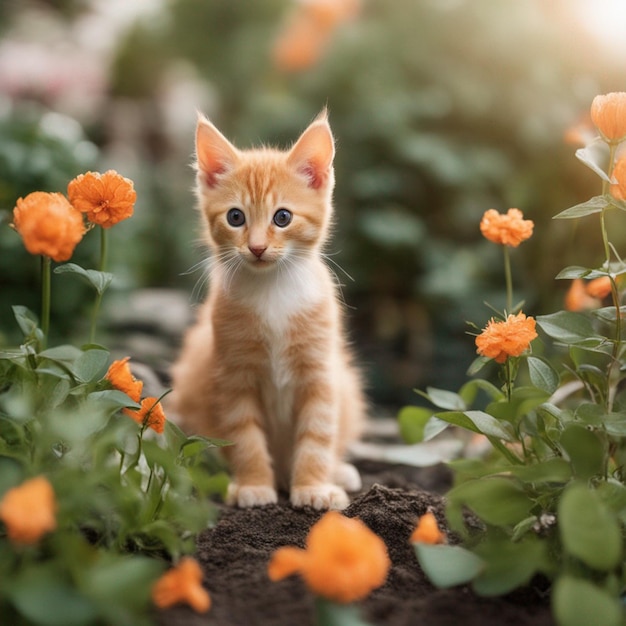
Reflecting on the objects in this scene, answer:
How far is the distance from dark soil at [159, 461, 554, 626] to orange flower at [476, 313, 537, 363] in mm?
388

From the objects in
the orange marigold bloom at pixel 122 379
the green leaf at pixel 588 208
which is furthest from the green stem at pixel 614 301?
the orange marigold bloom at pixel 122 379

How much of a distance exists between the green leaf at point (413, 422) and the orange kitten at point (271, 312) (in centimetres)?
17

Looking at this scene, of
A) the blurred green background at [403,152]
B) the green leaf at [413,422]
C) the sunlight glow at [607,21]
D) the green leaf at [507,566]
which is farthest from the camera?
the sunlight glow at [607,21]

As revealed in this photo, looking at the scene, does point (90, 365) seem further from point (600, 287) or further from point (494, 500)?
point (600, 287)

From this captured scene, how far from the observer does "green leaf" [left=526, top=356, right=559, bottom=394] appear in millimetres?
1352

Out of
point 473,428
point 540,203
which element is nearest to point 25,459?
point 473,428

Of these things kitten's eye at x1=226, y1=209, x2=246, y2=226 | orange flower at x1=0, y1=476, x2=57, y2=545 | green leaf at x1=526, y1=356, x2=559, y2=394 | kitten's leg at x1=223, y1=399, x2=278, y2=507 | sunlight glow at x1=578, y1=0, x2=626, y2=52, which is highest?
sunlight glow at x1=578, y1=0, x2=626, y2=52

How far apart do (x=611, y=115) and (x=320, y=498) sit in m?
0.99

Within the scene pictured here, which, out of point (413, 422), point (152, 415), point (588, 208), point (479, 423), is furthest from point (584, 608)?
point (413, 422)

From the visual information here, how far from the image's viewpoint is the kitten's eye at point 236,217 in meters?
1.80

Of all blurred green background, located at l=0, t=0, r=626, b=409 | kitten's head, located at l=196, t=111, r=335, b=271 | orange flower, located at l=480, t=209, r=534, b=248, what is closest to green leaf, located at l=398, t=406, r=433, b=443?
kitten's head, located at l=196, t=111, r=335, b=271

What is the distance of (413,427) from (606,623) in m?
0.99

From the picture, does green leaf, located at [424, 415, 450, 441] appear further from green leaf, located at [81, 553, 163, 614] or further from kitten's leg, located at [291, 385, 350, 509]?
green leaf, located at [81, 553, 163, 614]

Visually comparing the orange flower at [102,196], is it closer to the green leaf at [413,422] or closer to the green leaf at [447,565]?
the green leaf at [447,565]
